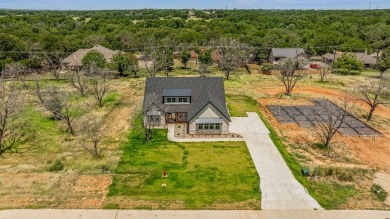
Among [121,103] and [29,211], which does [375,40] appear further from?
[29,211]

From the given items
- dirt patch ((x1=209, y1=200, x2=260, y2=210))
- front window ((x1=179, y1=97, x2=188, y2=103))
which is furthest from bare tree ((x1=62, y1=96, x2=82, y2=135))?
dirt patch ((x1=209, y1=200, x2=260, y2=210))

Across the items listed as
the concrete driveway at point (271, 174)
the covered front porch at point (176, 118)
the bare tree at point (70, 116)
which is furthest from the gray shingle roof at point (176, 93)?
the bare tree at point (70, 116)

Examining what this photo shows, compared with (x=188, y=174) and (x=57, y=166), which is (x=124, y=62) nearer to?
(x=57, y=166)

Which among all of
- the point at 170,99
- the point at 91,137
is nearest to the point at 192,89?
the point at 170,99

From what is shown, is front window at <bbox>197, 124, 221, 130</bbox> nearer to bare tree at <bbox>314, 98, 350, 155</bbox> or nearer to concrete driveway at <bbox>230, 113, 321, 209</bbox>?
concrete driveway at <bbox>230, 113, 321, 209</bbox>

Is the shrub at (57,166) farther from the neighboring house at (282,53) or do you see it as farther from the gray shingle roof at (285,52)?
the gray shingle roof at (285,52)
